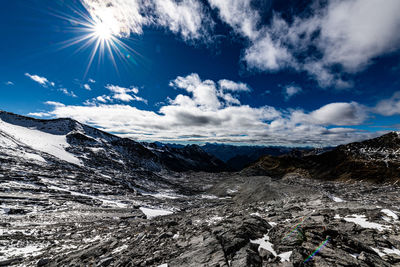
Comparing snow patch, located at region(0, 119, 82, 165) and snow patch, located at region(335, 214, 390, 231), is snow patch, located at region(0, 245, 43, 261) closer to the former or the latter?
snow patch, located at region(335, 214, 390, 231)

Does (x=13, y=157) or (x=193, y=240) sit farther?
(x=13, y=157)

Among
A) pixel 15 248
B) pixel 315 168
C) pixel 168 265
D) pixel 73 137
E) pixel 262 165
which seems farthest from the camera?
pixel 262 165

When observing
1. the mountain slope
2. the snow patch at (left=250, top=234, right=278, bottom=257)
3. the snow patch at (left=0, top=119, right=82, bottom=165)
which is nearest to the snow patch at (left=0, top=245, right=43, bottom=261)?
the snow patch at (left=250, top=234, right=278, bottom=257)

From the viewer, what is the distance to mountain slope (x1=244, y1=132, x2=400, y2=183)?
88163mm

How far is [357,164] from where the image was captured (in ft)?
351

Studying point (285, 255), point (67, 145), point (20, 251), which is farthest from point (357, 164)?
point (67, 145)

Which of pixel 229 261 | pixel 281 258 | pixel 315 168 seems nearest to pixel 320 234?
pixel 281 258

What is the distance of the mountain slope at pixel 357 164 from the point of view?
8816cm

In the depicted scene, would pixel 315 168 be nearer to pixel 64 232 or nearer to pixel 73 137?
pixel 64 232

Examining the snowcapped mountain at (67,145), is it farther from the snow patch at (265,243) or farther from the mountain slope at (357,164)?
the mountain slope at (357,164)

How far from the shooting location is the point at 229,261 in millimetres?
8141

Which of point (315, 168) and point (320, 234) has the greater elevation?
point (320, 234)

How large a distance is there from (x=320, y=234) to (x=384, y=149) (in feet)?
559

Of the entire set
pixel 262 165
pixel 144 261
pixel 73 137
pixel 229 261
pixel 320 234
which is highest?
pixel 73 137
